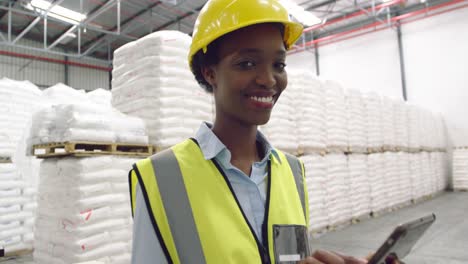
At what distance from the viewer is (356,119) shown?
688 centimetres

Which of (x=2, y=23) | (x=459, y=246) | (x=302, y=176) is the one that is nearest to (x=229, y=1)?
(x=302, y=176)

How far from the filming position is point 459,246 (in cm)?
472

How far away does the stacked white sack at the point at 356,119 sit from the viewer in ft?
22.1

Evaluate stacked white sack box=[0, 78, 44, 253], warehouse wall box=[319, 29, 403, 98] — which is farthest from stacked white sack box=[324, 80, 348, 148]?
warehouse wall box=[319, 29, 403, 98]

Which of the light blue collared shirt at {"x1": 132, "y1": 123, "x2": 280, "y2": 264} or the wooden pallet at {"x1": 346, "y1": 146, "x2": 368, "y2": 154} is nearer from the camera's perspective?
the light blue collared shirt at {"x1": 132, "y1": 123, "x2": 280, "y2": 264}

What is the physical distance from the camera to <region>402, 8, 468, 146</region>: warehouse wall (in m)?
11.5

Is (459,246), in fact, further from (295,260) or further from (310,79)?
(295,260)

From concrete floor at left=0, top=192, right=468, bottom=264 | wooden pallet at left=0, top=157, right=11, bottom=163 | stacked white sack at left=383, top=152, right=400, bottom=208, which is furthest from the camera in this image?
stacked white sack at left=383, top=152, right=400, bottom=208

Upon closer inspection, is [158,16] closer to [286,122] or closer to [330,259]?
[286,122]

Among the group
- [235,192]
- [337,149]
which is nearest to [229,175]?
[235,192]

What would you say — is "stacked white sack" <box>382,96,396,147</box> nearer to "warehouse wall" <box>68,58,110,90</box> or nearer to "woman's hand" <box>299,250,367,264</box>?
"woman's hand" <box>299,250,367,264</box>

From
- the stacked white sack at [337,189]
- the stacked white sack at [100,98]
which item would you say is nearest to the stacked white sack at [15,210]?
the stacked white sack at [100,98]

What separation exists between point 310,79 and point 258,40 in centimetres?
478

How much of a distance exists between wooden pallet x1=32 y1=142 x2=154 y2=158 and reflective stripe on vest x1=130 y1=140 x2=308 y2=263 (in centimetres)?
244
